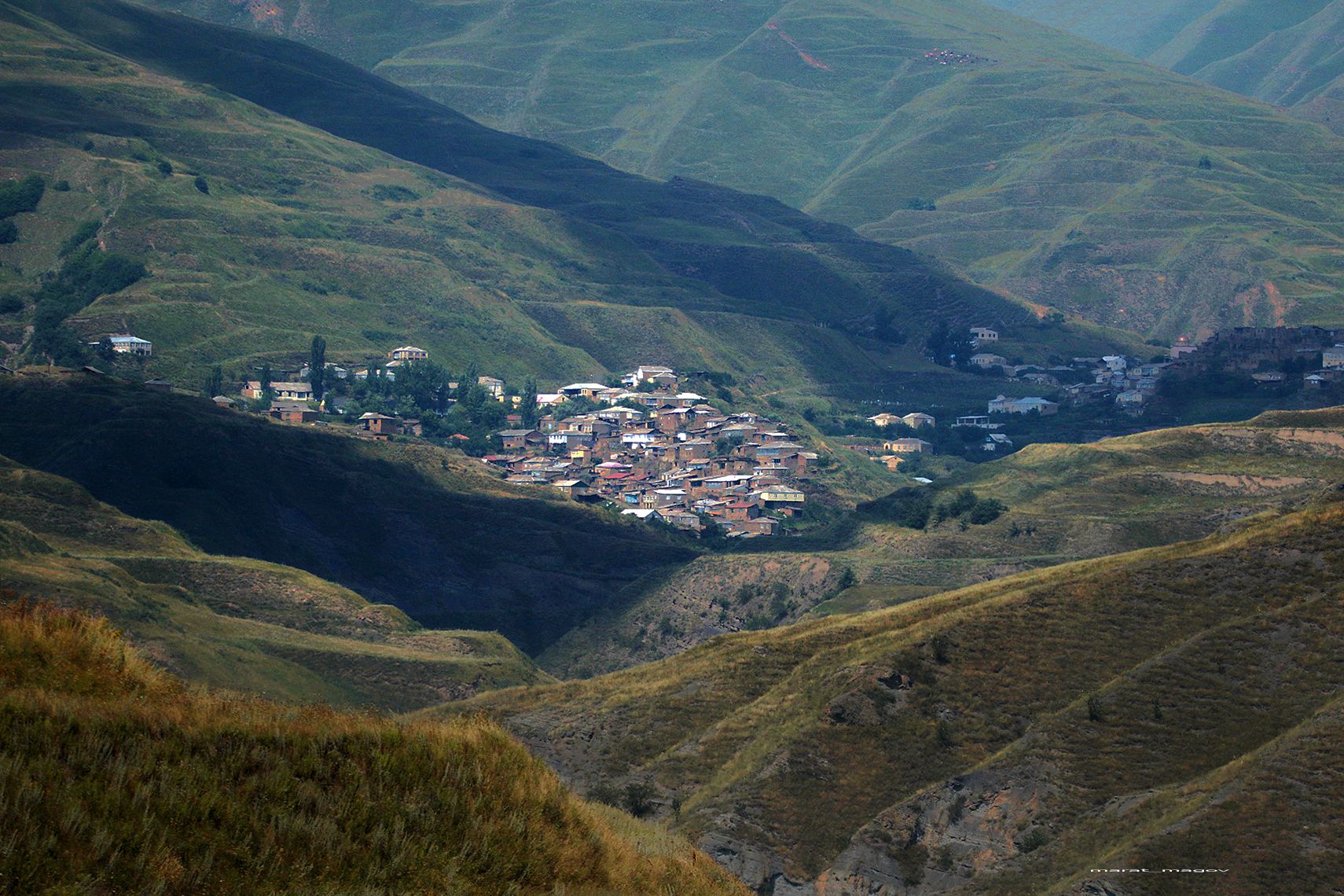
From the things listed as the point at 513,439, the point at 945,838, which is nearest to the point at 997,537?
the point at 945,838

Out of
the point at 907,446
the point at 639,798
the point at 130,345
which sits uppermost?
the point at 130,345

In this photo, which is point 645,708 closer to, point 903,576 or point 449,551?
point 903,576

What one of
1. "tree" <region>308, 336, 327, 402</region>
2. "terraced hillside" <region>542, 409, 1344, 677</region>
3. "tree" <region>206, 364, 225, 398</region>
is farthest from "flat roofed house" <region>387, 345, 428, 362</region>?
"terraced hillside" <region>542, 409, 1344, 677</region>

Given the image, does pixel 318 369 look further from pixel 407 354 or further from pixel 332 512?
pixel 332 512

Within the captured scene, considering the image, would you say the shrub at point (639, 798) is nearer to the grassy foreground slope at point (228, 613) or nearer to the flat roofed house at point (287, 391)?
the grassy foreground slope at point (228, 613)

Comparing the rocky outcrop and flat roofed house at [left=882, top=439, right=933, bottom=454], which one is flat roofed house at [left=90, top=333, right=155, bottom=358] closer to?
flat roofed house at [left=882, top=439, right=933, bottom=454]

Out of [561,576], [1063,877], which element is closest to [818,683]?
[1063,877]

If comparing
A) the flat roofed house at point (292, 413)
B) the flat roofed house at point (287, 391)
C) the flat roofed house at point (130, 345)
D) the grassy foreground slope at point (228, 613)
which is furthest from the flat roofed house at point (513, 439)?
the grassy foreground slope at point (228, 613)
